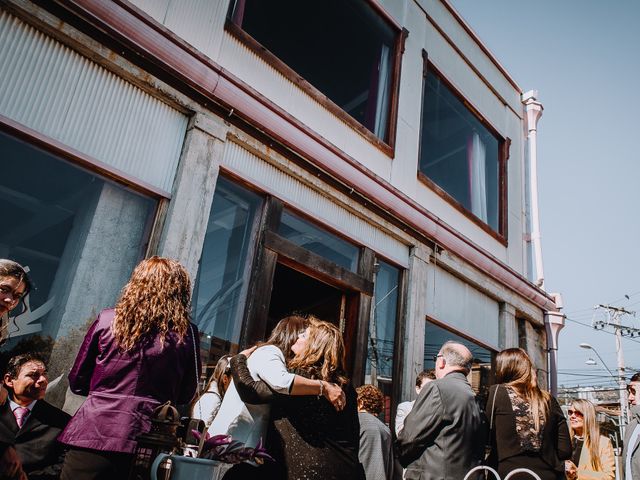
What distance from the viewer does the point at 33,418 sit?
2660 mm

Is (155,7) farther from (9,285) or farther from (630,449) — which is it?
(630,449)

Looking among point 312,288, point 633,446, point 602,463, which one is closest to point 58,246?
point 312,288

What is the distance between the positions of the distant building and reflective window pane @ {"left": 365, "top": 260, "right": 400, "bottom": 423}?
3cm

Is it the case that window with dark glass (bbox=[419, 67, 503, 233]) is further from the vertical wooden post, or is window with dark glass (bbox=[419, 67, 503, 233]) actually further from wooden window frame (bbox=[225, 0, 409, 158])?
the vertical wooden post

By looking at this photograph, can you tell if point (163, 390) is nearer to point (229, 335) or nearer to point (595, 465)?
point (229, 335)

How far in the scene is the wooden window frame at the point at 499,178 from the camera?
753 cm

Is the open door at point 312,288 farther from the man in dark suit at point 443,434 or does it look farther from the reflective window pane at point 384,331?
the man in dark suit at point 443,434

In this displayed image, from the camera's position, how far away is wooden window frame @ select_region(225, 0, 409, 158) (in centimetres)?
514

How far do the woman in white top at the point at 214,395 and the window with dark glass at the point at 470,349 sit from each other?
151 inches

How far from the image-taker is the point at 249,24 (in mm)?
5574

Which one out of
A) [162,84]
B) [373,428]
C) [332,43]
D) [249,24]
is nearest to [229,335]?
[373,428]

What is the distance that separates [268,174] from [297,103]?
3.76 feet

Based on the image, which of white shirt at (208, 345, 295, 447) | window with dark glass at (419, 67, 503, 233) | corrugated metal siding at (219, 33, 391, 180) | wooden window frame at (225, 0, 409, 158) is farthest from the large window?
window with dark glass at (419, 67, 503, 233)

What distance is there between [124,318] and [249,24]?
432 cm
